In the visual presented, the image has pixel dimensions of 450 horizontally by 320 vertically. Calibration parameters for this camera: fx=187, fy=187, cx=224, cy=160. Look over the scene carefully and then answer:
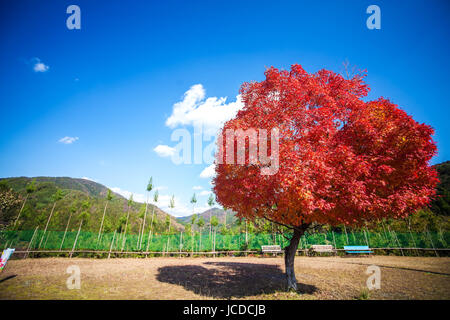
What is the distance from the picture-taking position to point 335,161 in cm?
595

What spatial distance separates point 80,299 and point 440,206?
48893 millimetres

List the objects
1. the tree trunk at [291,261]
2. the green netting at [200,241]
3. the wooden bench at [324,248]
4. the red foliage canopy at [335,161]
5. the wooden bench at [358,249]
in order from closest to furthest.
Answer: the red foliage canopy at [335,161] < the tree trunk at [291,261] < the wooden bench at [358,249] < the green netting at [200,241] < the wooden bench at [324,248]

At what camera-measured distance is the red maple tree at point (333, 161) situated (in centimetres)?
564

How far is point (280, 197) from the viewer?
5816mm

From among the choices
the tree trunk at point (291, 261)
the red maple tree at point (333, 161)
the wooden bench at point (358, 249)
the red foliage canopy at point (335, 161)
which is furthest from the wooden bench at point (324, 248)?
the red foliage canopy at point (335, 161)

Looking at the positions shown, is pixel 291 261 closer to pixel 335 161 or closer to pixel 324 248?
pixel 335 161

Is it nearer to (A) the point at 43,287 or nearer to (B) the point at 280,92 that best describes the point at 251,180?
(B) the point at 280,92

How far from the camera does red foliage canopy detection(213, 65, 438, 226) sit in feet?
18.5

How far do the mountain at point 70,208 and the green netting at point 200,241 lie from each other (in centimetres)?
325

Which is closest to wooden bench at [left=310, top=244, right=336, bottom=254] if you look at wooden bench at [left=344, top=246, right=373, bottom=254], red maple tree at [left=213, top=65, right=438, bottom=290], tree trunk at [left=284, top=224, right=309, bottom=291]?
wooden bench at [left=344, top=246, right=373, bottom=254]

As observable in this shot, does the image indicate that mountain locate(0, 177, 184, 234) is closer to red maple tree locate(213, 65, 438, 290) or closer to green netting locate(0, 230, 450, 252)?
green netting locate(0, 230, 450, 252)

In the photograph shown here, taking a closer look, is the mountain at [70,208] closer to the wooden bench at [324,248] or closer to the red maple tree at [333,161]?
the red maple tree at [333,161]

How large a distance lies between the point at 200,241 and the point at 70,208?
74.0ft

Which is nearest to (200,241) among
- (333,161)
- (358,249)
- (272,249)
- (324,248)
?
(272,249)
